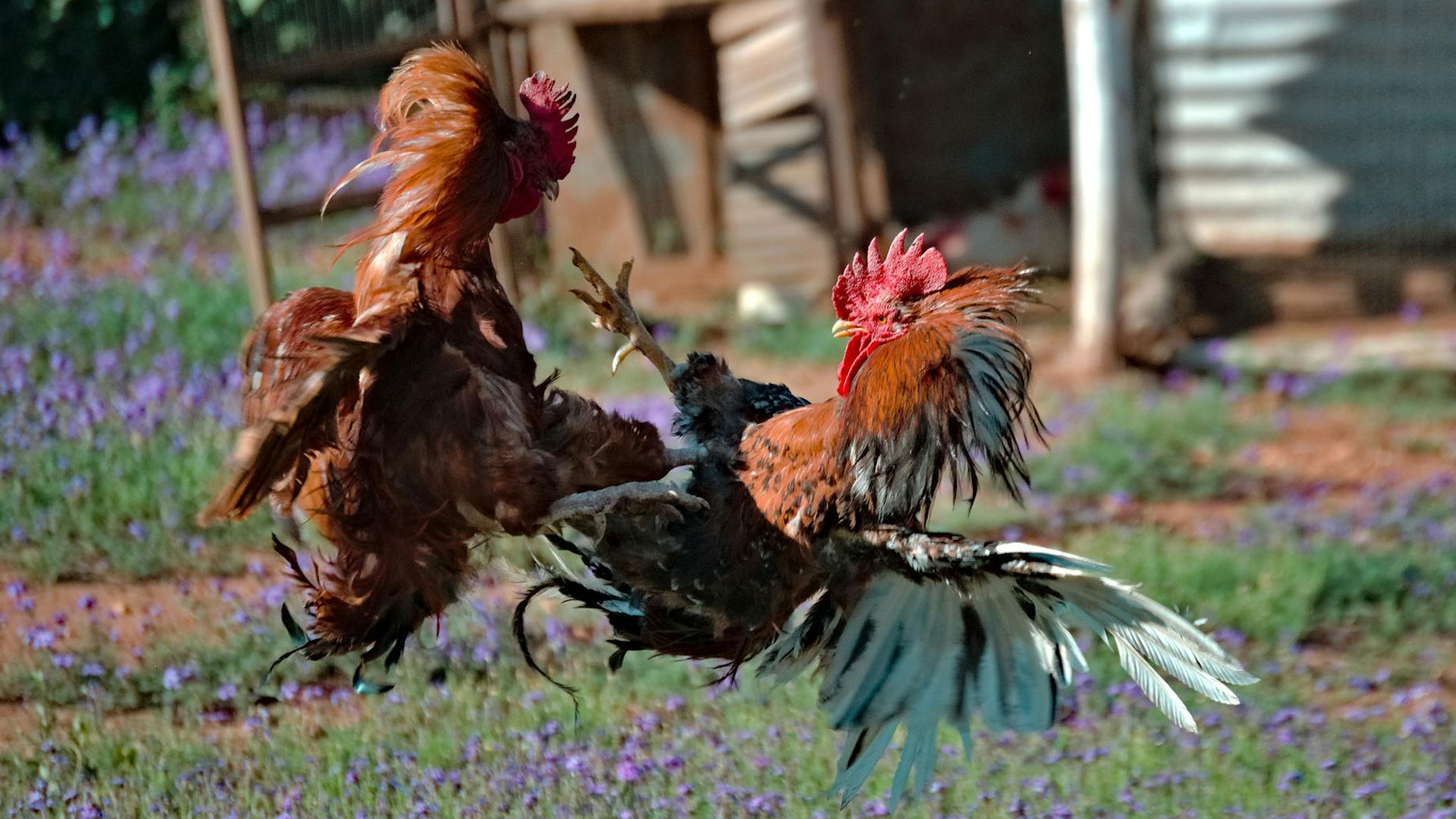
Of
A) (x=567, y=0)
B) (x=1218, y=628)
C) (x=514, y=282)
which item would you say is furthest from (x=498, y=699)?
(x=567, y=0)

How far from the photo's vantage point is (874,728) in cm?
379

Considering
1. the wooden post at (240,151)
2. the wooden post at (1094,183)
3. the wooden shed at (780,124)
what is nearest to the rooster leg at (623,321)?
the wooden post at (240,151)

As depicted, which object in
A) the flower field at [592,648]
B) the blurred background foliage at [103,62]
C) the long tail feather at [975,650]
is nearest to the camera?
the long tail feather at [975,650]

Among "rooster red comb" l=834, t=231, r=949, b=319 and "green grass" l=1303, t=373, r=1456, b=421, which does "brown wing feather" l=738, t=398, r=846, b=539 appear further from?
"green grass" l=1303, t=373, r=1456, b=421

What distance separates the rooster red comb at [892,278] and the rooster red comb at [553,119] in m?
0.78

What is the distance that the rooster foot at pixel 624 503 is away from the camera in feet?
11.7

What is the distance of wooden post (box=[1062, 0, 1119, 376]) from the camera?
807cm

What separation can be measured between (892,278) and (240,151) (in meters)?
4.30

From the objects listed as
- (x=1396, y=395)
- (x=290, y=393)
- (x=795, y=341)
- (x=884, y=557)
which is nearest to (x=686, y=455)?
(x=884, y=557)

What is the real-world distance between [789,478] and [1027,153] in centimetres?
772

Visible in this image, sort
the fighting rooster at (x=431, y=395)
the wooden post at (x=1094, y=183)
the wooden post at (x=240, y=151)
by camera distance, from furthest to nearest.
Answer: the wooden post at (x=1094, y=183)
the wooden post at (x=240, y=151)
the fighting rooster at (x=431, y=395)

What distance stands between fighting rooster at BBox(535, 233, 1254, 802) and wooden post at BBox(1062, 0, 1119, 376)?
185 inches

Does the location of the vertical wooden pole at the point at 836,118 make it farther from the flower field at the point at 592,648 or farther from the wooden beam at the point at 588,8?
the flower field at the point at 592,648

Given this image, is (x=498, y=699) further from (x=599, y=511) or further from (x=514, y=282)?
(x=514, y=282)
